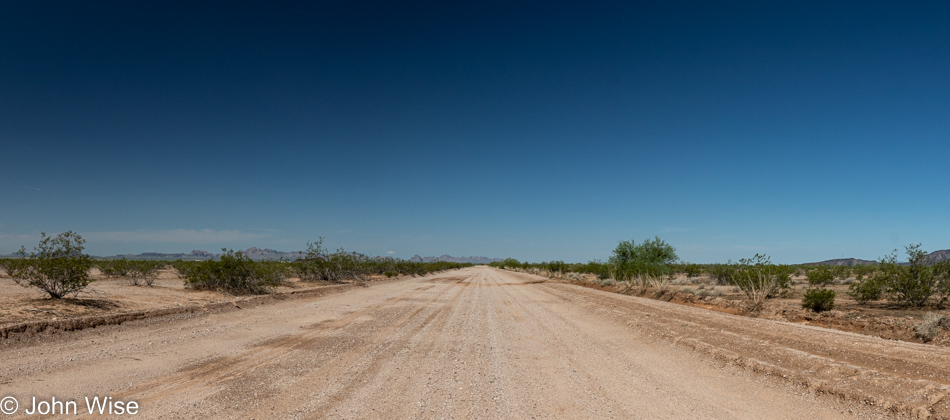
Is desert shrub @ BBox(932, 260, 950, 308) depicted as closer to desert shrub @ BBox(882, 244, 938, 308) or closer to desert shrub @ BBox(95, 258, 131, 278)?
desert shrub @ BBox(882, 244, 938, 308)

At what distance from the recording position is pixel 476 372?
A: 680 cm

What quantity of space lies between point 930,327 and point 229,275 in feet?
78.3

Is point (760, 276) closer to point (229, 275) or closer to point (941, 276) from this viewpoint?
point (941, 276)

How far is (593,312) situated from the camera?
628 inches

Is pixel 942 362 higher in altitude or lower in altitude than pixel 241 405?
higher

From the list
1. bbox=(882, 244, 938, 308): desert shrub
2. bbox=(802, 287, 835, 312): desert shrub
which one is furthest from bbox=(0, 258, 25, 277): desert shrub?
bbox=(882, 244, 938, 308): desert shrub

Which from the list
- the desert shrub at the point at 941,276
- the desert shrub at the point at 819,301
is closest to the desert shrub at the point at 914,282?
the desert shrub at the point at 941,276

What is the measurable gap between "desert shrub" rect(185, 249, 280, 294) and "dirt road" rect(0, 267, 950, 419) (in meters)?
8.93

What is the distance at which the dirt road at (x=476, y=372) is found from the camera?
5.09 meters

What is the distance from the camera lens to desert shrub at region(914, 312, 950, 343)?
28.9 ft

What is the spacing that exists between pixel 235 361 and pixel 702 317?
42.6 ft

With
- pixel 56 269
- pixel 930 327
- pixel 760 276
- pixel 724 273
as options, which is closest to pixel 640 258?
pixel 724 273

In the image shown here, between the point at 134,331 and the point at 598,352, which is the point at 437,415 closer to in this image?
the point at 598,352

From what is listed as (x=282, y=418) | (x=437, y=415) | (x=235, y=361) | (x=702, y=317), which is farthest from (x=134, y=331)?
(x=702, y=317)
